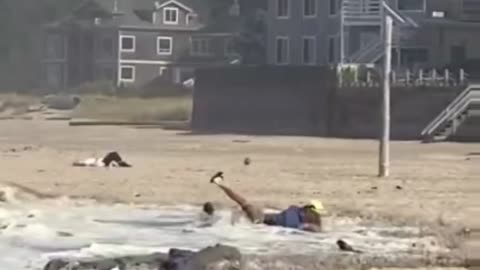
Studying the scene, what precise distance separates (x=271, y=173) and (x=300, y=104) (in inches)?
1202

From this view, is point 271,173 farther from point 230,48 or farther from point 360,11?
point 230,48

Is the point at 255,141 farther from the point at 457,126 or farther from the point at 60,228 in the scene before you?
the point at 60,228

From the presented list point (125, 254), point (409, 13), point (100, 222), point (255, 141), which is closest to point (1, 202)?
point (100, 222)

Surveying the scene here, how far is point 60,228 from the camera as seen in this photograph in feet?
66.4

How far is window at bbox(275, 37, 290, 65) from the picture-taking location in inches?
2958

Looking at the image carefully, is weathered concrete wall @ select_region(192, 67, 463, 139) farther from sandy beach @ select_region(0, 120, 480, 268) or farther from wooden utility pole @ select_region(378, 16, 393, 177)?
wooden utility pole @ select_region(378, 16, 393, 177)

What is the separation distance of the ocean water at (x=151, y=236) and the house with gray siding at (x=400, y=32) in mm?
43969

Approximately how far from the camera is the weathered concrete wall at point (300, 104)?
2317 inches

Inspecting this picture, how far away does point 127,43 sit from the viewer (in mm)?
106500

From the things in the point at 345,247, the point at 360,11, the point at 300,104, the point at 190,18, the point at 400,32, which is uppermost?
the point at 190,18

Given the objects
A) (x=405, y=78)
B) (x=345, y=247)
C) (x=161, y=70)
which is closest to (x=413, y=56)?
(x=405, y=78)

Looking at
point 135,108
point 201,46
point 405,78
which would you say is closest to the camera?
point 405,78

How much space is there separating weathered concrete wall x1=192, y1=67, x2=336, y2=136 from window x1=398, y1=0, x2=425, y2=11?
797 cm

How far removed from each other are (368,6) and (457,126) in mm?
14943
